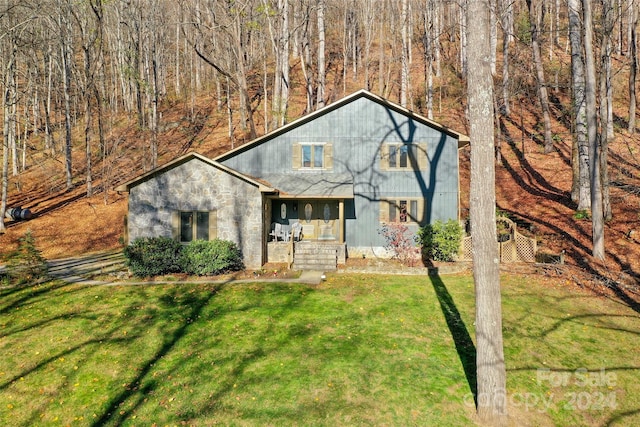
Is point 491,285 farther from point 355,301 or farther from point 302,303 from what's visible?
point 302,303

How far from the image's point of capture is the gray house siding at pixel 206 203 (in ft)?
45.2

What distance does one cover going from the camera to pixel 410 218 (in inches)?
626

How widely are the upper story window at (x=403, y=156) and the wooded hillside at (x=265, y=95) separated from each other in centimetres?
606

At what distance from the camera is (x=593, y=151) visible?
12.4 m

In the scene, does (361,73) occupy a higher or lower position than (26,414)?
higher

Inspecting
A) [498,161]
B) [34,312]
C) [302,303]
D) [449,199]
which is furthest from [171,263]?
[498,161]

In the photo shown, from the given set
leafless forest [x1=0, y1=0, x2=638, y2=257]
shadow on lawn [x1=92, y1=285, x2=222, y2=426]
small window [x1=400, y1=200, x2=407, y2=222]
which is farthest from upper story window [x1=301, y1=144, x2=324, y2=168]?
shadow on lawn [x1=92, y1=285, x2=222, y2=426]

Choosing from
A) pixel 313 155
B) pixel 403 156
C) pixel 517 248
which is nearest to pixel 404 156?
pixel 403 156

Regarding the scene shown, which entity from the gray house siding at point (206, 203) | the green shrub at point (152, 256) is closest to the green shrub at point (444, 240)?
the gray house siding at point (206, 203)

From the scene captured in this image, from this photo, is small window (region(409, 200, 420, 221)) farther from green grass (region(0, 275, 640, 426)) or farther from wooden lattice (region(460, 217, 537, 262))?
green grass (region(0, 275, 640, 426))

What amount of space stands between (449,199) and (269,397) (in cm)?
1256

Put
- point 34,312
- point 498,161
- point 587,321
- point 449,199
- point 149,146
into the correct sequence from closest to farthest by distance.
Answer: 1. point 587,321
2. point 34,312
3. point 449,199
4. point 498,161
5. point 149,146

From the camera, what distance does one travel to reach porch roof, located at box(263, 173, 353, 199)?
14.8 metres

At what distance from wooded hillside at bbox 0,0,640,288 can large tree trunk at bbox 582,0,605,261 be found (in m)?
0.53
